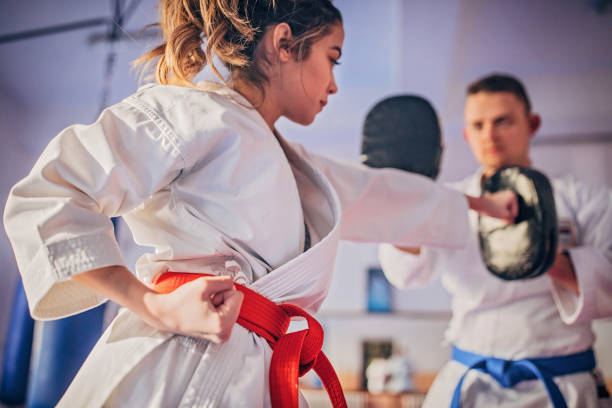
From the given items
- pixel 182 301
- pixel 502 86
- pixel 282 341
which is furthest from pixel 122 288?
pixel 502 86

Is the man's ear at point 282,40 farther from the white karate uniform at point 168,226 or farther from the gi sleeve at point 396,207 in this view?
the gi sleeve at point 396,207

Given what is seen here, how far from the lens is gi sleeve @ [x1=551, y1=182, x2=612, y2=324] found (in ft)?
3.54

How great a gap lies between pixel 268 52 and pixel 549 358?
104cm

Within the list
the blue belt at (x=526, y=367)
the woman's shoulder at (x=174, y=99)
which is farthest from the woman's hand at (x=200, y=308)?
the blue belt at (x=526, y=367)

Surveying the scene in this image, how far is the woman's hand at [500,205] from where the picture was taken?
38.6 inches

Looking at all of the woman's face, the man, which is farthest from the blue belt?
the woman's face

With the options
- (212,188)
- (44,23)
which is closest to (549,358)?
(212,188)

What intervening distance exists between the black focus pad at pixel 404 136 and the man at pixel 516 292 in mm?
284

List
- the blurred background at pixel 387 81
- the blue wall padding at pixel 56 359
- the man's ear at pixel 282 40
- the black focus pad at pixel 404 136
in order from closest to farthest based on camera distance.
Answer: the man's ear at pixel 282 40 → the blurred background at pixel 387 81 → the black focus pad at pixel 404 136 → the blue wall padding at pixel 56 359

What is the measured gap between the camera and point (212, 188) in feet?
1.92

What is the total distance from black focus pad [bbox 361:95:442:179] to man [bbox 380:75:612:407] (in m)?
0.28

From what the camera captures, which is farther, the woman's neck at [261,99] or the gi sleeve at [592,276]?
the gi sleeve at [592,276]

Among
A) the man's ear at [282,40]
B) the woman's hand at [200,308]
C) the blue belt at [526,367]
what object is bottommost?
the blue belt at [526,367]

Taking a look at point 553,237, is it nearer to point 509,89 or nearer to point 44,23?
point 509,89
